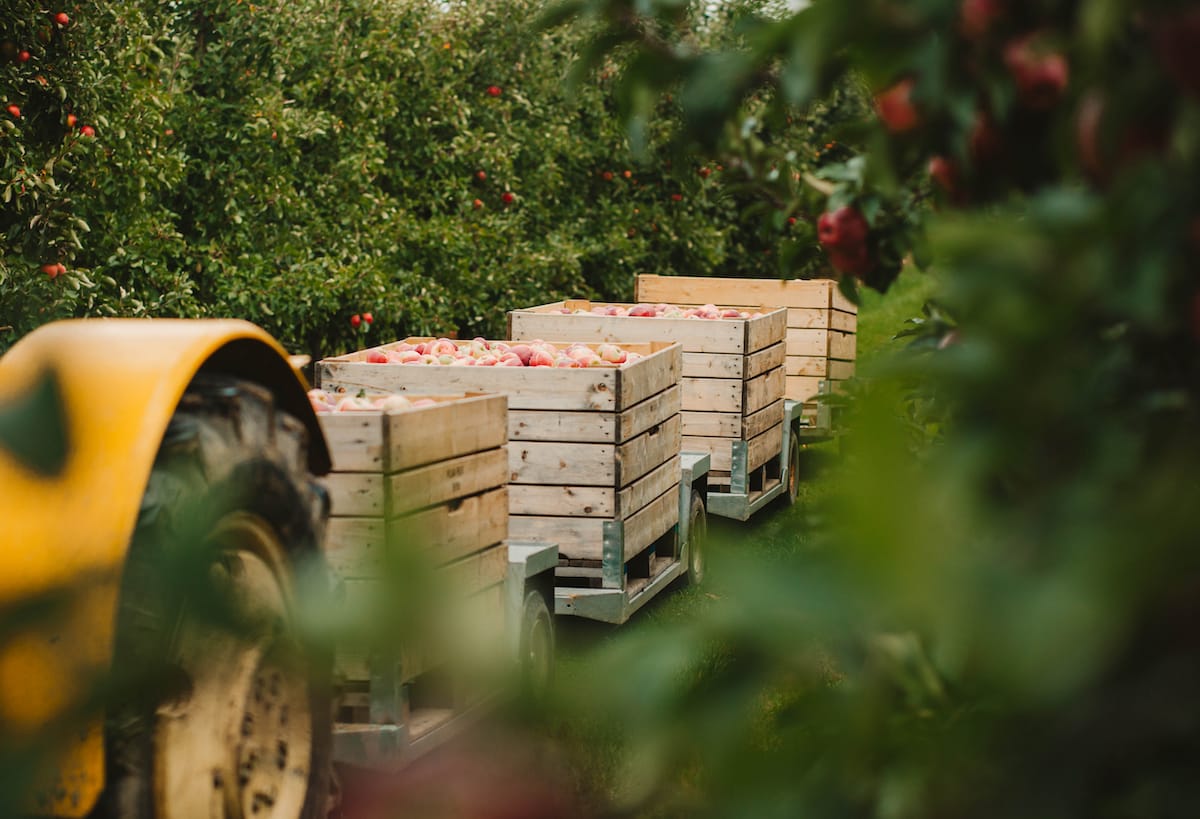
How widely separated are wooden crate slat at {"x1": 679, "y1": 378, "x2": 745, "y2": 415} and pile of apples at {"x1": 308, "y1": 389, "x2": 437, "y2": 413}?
2700mm

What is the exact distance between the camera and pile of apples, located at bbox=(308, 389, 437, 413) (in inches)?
160

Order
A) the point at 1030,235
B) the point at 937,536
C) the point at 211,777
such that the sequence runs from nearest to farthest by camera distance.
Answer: the point at 937,536, the point at 1030,235, the point at 211,777

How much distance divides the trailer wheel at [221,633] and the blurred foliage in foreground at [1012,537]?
0.46 feet

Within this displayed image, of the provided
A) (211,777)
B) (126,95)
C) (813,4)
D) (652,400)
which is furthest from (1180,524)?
(126,95)

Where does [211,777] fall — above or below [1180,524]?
below

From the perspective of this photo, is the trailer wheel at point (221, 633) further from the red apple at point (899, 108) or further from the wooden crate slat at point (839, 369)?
the wooden crate slat at point (839, 369)

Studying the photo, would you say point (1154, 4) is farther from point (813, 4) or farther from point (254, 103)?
point (254, 103)

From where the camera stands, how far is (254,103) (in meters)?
7.83

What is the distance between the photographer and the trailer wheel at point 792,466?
840 cm

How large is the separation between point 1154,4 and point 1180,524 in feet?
1.03

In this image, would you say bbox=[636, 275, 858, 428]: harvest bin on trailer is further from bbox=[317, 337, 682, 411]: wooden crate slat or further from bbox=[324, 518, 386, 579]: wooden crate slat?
bbox=[324, 518, 386, 579]: wooden crate slat

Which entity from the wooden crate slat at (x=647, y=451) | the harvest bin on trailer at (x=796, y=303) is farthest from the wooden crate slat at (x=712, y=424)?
the harvest bin on trailer at (x=796, y=303)

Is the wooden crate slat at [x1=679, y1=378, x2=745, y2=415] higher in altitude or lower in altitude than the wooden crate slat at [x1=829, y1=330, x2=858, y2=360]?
higher

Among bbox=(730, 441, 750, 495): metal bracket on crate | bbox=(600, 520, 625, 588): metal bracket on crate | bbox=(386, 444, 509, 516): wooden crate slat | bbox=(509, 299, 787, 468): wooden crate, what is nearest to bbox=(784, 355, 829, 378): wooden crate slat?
bbox=(509, 299, 787, 468): wooden crate
